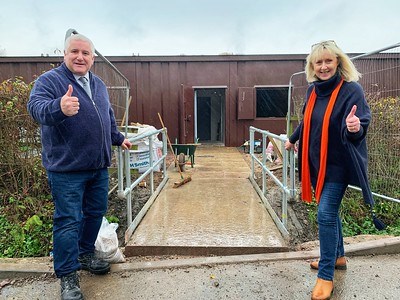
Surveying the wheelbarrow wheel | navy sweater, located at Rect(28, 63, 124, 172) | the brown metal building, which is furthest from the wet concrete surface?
the brown metal building

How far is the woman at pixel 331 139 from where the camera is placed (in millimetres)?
1743

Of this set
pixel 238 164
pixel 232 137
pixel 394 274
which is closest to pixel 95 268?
pixel 394 274

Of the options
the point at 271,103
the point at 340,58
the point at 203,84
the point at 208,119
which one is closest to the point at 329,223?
the point at 340,58

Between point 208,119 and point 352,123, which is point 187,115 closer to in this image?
point 208,119

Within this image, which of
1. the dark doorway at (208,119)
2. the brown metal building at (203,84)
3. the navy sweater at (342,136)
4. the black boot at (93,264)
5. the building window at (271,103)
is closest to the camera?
the navy sweater at (342,136)

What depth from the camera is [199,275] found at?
217 centimetres

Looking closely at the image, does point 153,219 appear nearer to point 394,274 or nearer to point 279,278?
point 279,278

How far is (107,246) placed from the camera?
2.27 metres

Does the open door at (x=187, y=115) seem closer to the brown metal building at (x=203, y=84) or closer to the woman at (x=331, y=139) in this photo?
the brown metal building at (x=203, y=84)

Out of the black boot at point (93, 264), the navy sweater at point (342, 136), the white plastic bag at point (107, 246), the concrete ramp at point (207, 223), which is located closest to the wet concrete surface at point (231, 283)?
the black boot at point (93, 264)

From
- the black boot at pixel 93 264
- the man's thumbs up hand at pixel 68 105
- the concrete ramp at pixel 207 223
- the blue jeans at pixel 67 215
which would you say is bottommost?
the concrete ramp at pixel 207 223

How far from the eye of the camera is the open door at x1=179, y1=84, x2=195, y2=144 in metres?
9.09

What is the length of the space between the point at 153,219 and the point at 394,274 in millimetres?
2138

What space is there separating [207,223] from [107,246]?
1.12 meters
